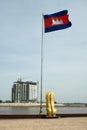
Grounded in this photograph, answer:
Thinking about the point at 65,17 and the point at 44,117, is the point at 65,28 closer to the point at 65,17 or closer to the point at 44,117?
the point at 65,17

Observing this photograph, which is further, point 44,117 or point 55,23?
point 55,23

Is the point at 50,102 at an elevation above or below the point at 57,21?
below

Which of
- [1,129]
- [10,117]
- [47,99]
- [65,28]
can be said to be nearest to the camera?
[1,129]

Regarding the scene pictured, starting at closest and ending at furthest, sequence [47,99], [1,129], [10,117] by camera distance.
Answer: [1,129] → [10,117] → [47,99]

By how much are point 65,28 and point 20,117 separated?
31.7 feet

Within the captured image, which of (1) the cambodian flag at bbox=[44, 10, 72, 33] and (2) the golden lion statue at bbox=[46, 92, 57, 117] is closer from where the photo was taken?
(2) the golden lion statue at bbox=[46, 92, 57, 117]

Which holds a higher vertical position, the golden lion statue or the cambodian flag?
the cambodian flag

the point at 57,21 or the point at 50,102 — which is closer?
the point at 50,102

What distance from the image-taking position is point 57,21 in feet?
99.1

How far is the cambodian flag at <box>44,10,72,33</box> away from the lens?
2972cm

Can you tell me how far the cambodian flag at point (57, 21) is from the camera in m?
29.7

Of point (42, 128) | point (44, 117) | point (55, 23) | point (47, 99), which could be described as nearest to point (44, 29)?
point (55, 23)

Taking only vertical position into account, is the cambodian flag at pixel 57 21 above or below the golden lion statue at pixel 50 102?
above

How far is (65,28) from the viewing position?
29531 mm
